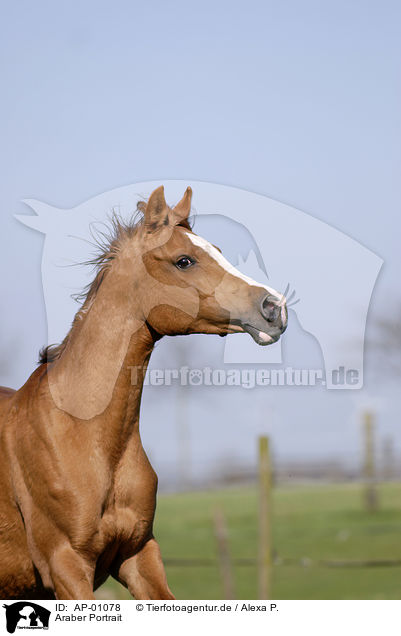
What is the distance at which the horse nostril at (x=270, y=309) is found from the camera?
309 cm

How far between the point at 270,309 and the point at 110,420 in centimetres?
88

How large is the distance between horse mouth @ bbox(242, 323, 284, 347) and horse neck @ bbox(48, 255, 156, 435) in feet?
1.59

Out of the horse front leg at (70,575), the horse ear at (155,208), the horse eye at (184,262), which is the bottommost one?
the horse front leg at (70,575)

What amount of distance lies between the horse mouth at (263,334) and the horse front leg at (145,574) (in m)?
1.08

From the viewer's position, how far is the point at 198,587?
11297mm

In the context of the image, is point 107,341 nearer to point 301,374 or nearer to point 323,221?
point 301,374

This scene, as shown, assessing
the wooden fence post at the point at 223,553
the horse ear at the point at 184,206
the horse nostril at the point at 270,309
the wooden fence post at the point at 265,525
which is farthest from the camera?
the wooden fence post at the point at 223,553

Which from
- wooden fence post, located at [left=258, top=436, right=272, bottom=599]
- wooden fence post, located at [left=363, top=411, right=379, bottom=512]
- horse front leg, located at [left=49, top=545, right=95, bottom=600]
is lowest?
horse front leg, located at [left=49, top=545, right=95, bottom=600]

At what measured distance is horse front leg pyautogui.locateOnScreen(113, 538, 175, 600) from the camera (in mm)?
3314

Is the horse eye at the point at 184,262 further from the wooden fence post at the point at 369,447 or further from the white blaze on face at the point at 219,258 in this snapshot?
the wooden fence post at the point at 369,447

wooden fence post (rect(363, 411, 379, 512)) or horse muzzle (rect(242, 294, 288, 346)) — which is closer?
horse muzzle (rect(242, 294, 288, 346))
